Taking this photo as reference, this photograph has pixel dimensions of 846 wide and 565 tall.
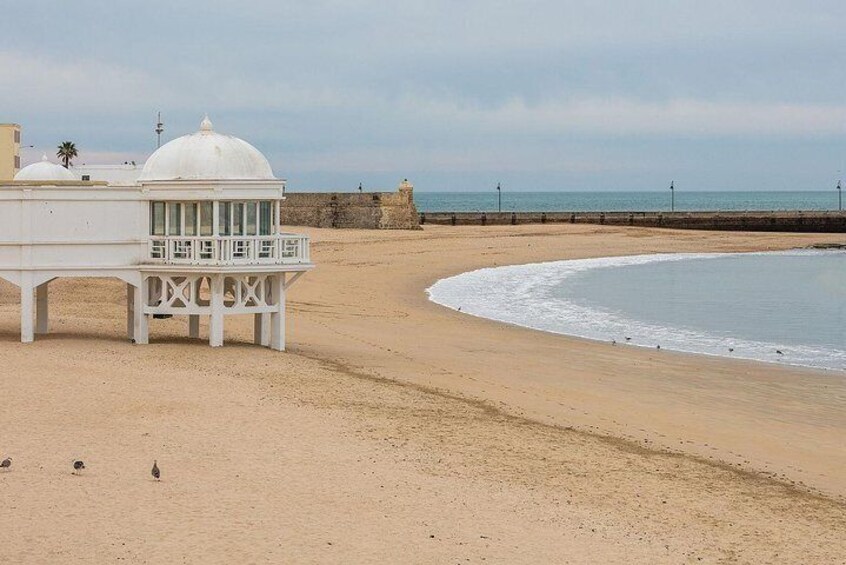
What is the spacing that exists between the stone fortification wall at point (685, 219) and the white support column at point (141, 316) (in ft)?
192

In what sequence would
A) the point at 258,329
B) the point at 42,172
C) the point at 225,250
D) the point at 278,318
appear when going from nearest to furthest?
the point at 225,250
the point at 278,318
the point at 258,329
the point at 42,172

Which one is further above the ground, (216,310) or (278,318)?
(216,310)

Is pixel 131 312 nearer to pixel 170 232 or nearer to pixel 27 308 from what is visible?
pixel 170 232

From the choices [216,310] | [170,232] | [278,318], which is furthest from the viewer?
[278,318]

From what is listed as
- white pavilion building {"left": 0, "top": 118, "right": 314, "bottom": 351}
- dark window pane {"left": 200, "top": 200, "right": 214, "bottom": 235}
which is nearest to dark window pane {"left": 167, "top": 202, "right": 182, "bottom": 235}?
white pavilion building {"left": 0, "top": 118, "right": 314, "bottom": 351}

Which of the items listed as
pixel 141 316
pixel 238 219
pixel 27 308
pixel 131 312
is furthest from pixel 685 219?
pixel 27 308

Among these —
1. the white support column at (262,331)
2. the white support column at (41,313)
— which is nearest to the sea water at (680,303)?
the white support column at (262,331)

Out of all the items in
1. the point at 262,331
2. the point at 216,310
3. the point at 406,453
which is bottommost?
the point at 406,453

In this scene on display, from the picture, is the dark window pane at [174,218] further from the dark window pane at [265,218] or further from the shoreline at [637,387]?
the shoreline at [637,387]

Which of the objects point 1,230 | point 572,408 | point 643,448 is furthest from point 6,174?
point 643,448

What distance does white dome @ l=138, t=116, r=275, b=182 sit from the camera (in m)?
20.4

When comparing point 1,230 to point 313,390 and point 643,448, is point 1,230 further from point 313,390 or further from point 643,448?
point 643,448

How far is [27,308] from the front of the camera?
65.7 feet

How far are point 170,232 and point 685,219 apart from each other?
6835cm
